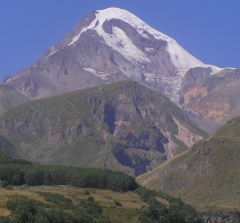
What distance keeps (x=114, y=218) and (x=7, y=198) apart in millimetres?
39229

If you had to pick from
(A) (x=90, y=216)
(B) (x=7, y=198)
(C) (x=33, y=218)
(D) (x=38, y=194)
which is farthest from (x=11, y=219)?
(D) (x=38, y=194)

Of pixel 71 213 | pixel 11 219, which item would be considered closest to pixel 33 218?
pixel 11 219

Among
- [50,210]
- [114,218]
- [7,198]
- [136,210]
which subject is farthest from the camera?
[136,210]

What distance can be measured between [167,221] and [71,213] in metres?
56.3

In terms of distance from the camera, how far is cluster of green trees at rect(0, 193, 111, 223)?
128m

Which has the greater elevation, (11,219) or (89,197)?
(89,197)

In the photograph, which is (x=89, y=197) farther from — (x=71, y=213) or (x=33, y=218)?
(x=33, y=218)

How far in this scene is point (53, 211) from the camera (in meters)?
138

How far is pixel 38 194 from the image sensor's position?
588 ft

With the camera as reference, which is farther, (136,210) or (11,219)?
(136,210)

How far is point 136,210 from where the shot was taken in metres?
195

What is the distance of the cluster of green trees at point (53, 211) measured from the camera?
127844 mm

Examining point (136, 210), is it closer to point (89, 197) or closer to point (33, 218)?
point (89, 197)

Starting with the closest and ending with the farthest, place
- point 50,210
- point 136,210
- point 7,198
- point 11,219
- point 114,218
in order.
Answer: point 11,219
point 50,210
point 7,198
point 114,218
point 136,210
